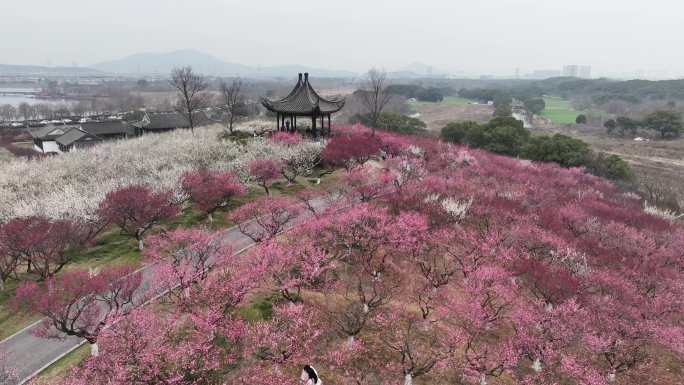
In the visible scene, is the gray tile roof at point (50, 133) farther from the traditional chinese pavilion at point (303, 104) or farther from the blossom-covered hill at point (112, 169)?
the traditional chinese pavilion at point (303, 104)

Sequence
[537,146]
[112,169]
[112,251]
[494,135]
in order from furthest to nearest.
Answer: [494,135]
[537,146]
[112,169]
[112,251]

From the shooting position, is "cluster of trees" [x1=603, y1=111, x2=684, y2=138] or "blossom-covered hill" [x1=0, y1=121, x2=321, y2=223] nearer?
"blossom-covered hill" [x1=0, y1=121, x2=321, y2=223]

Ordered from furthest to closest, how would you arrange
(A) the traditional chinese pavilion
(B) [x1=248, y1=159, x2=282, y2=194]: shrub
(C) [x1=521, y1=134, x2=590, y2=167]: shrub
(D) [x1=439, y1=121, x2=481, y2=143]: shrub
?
(D) [x1=439, y1=121, x2=481, y2=143]: shrub < (C) [x1=521, y1=134, x2=590, y2=167]: shrub < (A) the traditional chinese pavilion < (B) [x1=248, y1=159, x2=282, y2=194]: shrub

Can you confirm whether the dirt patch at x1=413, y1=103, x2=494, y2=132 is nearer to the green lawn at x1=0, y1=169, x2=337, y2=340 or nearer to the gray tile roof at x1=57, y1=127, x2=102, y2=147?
the gray tile roof at x1=57, y1=127, x2=102, y2=147

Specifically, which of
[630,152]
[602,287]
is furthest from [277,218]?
[630,152]

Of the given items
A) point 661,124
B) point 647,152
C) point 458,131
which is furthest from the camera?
point 661,124

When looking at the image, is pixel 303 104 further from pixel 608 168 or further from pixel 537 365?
pixel 608 168

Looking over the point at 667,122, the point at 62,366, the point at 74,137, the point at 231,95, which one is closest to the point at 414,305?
the point at 62,366

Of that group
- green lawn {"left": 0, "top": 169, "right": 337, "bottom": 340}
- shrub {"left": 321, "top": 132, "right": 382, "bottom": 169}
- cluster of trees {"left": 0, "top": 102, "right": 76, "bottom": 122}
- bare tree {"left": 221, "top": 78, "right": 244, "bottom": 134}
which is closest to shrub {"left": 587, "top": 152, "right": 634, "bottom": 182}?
shrub {"left": 321, "top": 132, "right": 382, "bottom": 169}
